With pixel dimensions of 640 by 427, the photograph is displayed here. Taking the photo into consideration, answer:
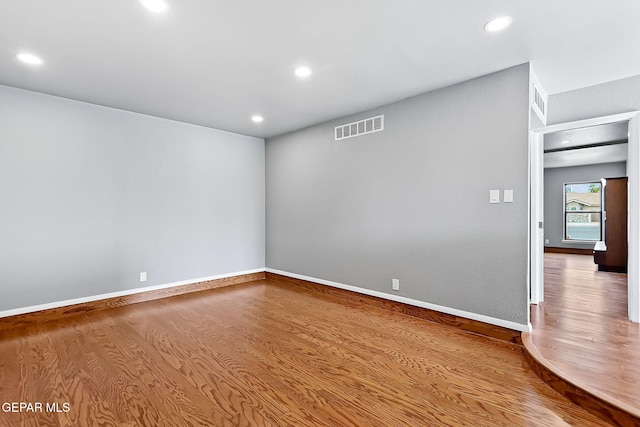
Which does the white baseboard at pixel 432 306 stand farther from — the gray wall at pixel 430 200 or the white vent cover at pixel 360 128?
the white vent cover at pixel 360 128

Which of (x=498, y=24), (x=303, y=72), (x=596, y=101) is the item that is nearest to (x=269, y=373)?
(x=303, y=72)

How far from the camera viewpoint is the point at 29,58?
2.69 meters

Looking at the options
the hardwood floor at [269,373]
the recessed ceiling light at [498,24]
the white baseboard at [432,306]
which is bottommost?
the hardwood floor at [269,373]

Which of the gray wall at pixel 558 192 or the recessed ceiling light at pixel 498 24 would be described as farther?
the gray wall at pixel 558 192

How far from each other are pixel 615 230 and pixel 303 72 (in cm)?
665

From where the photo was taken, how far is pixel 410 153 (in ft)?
12.0

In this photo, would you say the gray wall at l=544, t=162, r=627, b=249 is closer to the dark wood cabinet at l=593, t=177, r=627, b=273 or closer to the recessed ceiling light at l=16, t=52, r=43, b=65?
the dark wood cabinet at l=593, t=177, r=627, b=273

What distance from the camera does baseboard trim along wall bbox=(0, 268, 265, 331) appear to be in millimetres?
3322

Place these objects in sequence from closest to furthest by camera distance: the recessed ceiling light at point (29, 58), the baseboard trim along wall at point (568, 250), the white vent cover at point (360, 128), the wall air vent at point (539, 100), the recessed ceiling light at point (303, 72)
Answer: the recessed ceiling light at point (29, 58)
the recessed ceiling light at point (303, 72)
the wall air vent at point (539, 100)
the white vent cover at point (360, 128)
the baseboard trim along wall at point (568, 250)

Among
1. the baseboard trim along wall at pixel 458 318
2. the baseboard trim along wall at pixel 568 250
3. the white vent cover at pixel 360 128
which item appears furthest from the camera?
the baseboard trim along wall at pixel 568 250

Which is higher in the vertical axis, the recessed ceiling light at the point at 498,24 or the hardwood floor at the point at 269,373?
the recessed ceiling light at the point at 498,24

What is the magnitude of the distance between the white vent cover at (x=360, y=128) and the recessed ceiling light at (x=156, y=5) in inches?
102

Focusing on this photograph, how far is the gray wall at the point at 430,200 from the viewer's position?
291cm

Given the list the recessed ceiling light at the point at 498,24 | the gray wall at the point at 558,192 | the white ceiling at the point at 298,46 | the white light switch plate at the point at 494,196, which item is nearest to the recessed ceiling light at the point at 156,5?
the white ceiling at the point at 298,46
